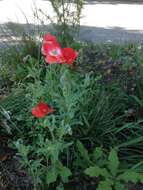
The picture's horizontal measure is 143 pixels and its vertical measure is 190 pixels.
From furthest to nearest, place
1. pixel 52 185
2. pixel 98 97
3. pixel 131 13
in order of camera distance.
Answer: pixel 131 13 < pixel 98 97 < pixel 52 185

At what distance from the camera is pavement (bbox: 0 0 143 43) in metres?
9.02

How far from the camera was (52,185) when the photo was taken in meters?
3.08

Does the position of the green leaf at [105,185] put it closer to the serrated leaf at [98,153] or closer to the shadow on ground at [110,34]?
the serrated leaf at [98,153]

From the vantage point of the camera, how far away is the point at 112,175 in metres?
2.91

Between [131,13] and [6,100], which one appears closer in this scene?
[6,100]

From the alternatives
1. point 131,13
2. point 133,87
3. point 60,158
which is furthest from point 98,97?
point 131,13

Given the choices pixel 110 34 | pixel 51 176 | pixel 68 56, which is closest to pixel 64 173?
pixel 51 176

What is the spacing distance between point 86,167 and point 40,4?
9.88 m

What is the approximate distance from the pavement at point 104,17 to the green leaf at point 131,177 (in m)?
5.21

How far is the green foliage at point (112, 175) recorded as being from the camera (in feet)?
9.26

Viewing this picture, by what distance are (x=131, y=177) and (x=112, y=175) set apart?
Answer: 0.14 meters

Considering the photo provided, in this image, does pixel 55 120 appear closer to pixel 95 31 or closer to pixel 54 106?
pixel 54 106

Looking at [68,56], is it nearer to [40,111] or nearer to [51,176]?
[40,111]

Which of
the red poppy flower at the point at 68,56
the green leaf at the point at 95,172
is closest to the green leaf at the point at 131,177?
the green leaf at the point at 95,172
